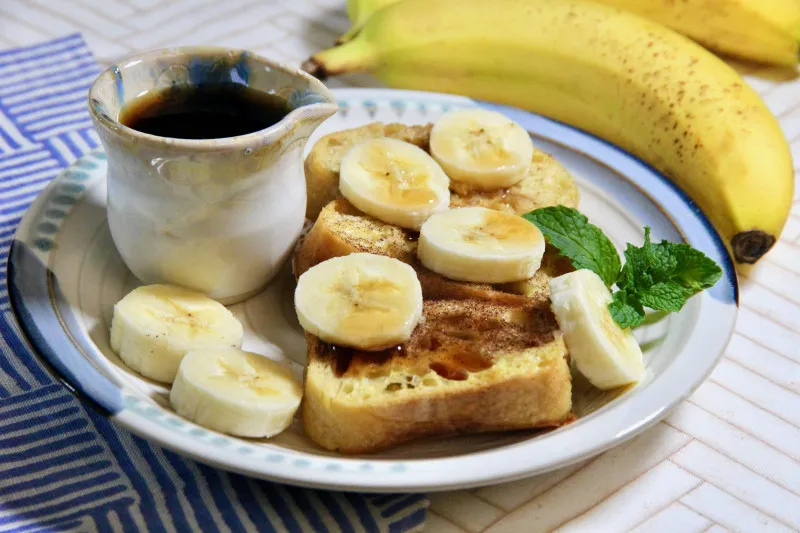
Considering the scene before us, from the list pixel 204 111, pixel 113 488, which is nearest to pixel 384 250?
pixel 204 111

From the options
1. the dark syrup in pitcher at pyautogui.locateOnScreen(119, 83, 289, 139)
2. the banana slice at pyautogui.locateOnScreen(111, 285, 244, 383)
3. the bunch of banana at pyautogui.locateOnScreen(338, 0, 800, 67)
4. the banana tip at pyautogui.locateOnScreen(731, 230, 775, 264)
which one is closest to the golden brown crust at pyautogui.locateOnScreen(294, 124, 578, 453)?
the banana slice at pyautogui.locateOnScreen(111, 285, 244, 383)

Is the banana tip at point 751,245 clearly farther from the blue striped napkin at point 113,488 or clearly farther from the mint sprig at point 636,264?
the blue striped napkin at point 113,488

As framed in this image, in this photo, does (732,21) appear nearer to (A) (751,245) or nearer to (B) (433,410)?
(A) (751,245)

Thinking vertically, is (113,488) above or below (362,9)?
below

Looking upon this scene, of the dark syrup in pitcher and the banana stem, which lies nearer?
the dark syrup in pitcher

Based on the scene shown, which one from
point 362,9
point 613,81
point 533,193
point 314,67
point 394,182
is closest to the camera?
point 394,182

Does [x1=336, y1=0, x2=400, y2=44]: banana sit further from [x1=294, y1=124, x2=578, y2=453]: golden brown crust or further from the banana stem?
[x1=294, y1=124, x2=578, y2=453]: golden brown crust
